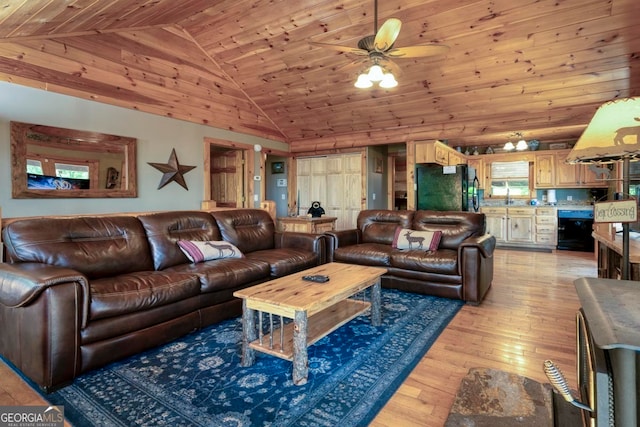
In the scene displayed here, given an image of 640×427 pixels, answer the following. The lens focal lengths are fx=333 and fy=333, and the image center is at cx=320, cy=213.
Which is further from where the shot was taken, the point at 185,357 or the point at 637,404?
the point at 185,357

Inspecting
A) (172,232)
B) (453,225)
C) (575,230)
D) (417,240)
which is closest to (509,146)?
(575,230)

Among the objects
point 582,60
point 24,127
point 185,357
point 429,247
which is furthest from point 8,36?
point 582,60

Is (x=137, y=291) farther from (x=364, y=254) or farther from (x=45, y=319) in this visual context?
(x=364, y=254)

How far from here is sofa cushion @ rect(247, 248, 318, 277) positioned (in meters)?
3.36

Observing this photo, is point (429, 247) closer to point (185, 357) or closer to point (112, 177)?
point (185, 357)

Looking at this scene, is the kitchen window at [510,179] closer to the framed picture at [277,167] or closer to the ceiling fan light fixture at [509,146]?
the ceiling fan light fixture at [509,146]

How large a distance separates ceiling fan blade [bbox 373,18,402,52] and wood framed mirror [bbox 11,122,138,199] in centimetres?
348

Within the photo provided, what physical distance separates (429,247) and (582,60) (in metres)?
2.67

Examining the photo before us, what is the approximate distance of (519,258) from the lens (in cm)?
603

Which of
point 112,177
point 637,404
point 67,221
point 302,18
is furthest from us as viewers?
point 112,177

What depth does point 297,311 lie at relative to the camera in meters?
1.91

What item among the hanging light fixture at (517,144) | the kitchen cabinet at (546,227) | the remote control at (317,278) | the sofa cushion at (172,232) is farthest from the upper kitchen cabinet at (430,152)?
the remote control at (317,278)

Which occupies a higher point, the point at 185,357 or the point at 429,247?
the point at 429,247

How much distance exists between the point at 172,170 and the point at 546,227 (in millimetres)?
7250
